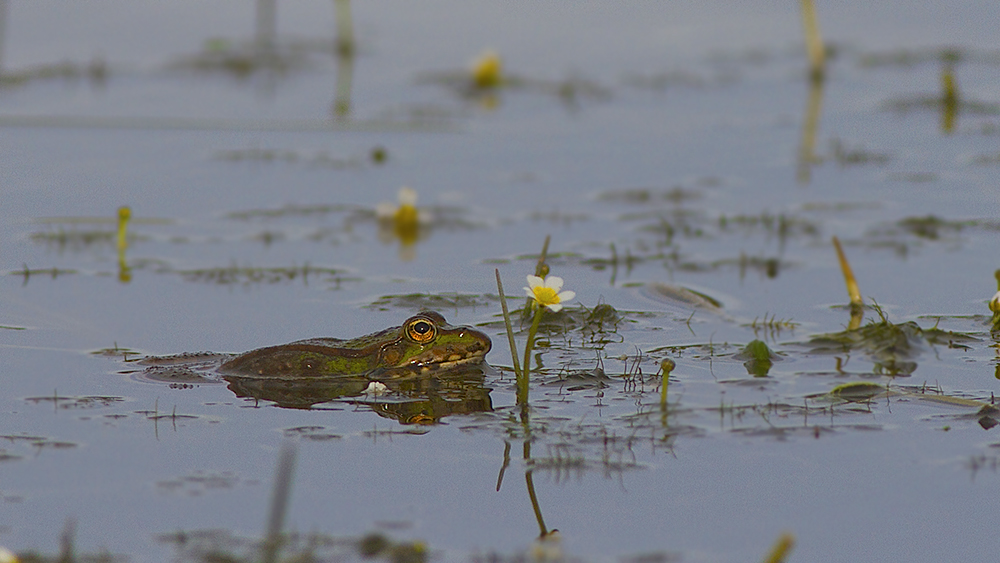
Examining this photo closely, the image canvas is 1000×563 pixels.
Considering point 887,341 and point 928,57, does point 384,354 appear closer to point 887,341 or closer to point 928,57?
point 887,341

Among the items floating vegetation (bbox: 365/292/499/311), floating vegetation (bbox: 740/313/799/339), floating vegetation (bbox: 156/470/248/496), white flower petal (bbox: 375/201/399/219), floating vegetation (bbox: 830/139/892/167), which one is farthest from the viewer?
floating vegetation (bbox: 830/139/892/167)

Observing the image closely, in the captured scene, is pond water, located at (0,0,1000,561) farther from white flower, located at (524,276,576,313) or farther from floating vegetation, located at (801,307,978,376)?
white flower, located at (524,276,576,313)

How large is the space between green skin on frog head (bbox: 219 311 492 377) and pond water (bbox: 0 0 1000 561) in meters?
0.18

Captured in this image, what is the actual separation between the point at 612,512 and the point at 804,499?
725mm

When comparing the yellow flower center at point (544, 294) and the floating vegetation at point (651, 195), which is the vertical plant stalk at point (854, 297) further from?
the floating vegetation at point (651, 195)

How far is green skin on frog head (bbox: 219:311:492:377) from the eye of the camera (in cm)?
668

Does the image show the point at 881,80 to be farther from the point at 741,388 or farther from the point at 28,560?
the point at 28,560

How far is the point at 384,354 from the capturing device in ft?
22.0

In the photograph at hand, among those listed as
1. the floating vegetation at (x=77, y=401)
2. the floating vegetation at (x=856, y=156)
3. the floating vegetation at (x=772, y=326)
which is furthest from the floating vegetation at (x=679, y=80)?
the floating vegetation at (x=77, y=401)

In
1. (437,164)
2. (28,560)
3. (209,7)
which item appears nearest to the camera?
(28,560)

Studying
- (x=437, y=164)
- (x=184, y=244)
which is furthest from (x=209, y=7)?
(x=184, y=244)

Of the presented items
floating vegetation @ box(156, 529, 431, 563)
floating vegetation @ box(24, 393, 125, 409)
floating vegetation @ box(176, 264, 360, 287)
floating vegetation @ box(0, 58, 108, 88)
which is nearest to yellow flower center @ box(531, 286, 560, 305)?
floating vegetation @ box(156, 529, 431, 563)

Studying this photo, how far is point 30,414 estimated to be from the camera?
6039mm

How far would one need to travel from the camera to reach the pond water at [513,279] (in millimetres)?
4957
